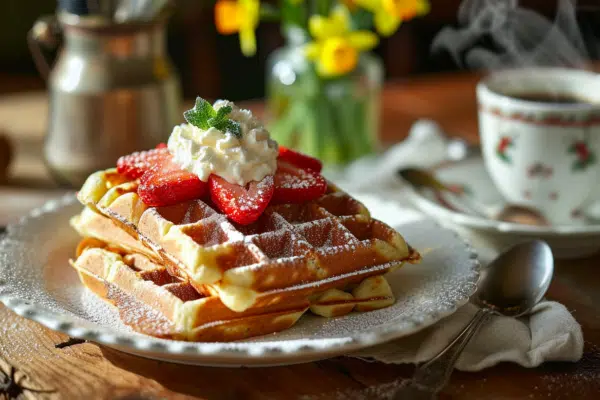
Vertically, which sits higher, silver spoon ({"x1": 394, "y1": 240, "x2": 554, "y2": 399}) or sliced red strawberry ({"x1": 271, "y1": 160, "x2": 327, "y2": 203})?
sliced red strawberry ({"x1": 271, "y1": 160, "x2": 327, "y2": 203})

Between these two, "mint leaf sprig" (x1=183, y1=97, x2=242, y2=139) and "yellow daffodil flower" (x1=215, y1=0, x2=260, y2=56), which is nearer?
"mint leaf sprig" (x1=183, y1=97, x2=242, y2=139)

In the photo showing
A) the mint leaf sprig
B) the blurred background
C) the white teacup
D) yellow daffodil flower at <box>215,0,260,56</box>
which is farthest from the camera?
the blurred background

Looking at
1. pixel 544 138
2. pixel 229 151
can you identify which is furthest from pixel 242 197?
pixel 544 138

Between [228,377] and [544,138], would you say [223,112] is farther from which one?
[544,138]

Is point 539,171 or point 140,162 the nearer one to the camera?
point 140,162

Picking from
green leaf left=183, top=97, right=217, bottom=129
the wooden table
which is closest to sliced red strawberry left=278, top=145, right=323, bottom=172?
green leaf left=183, top=97, right=217, bottom=129

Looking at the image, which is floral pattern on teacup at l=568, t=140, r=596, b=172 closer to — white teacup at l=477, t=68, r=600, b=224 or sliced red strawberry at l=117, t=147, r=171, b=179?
white teacup at l=477, t=68, r=600, b=224

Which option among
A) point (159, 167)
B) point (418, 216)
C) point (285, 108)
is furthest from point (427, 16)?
point (159, 167)

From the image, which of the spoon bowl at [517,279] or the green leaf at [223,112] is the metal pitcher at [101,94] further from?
the spoon bowl at [517,279]
